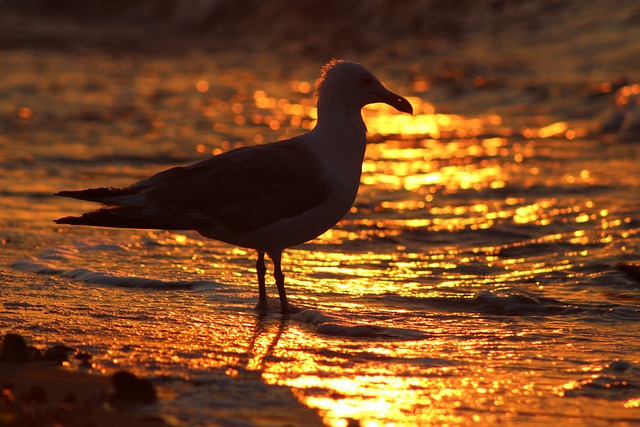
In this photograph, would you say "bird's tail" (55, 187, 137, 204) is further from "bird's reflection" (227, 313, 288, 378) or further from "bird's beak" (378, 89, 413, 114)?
"bird's beak" (378, 89, 413, 114)

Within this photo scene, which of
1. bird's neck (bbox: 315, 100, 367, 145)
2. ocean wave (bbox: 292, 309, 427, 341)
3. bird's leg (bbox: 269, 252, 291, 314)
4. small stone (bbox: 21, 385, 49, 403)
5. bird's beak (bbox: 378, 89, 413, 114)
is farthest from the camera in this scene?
bird's beak (bbox: 378, 89, 413, 114)

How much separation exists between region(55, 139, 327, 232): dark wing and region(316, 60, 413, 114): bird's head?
0.49 meters

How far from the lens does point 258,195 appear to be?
609 centimetres

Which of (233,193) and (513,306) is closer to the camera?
(233,193)

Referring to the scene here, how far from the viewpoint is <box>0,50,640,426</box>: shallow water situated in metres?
4.62

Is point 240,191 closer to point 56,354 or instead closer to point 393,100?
point 393,100

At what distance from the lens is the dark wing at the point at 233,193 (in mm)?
5984

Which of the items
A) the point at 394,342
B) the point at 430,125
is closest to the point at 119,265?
the point at 394,342

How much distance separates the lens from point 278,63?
19.2 metres

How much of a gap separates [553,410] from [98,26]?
2296cm

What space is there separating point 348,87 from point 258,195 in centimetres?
92

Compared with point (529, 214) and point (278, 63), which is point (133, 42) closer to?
point (278, 63)

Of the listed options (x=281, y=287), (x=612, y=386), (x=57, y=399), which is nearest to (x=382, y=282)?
(x=281, y=287)

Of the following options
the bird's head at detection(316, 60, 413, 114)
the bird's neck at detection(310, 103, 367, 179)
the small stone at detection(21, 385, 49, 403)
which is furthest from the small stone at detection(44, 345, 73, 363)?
the bird's head at detection(316, 60, 413, 114)
